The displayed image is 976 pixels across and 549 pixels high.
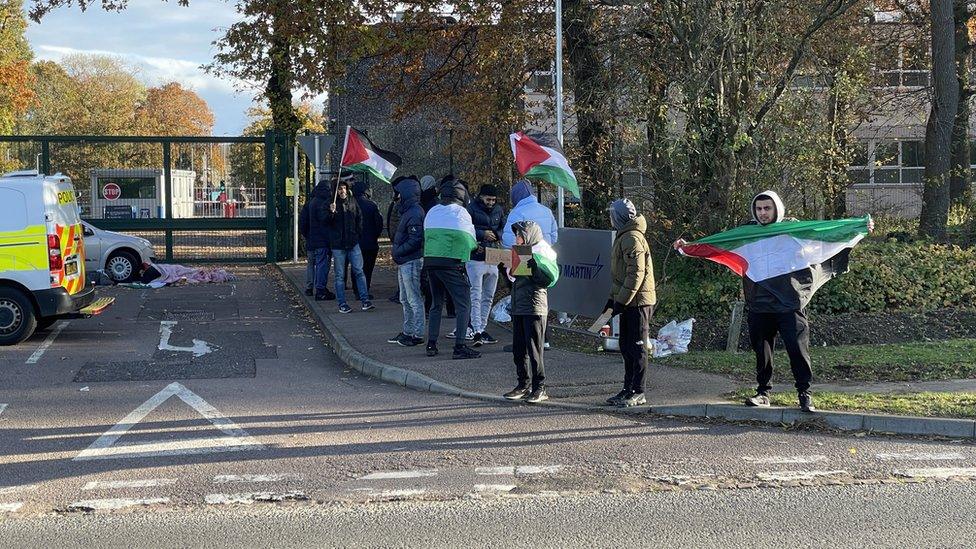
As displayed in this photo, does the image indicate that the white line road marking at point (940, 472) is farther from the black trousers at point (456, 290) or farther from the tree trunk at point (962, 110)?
the tree trunk at point (962, 110)

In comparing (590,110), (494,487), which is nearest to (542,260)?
(494,487)

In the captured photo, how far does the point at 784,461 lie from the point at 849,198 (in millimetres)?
14350

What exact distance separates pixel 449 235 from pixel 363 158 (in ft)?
14.6

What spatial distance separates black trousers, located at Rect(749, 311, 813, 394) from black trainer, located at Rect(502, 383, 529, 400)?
2.06 m

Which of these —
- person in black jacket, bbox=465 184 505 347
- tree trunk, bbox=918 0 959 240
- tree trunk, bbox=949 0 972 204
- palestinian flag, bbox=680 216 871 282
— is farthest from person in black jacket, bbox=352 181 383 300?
tree trunk, bbox=949 0 972 204

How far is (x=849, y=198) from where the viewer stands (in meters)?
20.5

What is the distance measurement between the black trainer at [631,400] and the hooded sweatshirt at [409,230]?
153 inches

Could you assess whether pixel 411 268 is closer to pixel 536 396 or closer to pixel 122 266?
pixel 536 396

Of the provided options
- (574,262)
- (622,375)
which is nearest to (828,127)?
(574,262)

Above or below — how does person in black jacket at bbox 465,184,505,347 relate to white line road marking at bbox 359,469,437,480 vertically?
above

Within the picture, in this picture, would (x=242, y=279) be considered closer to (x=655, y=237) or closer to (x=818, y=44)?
(x=655, y=237)

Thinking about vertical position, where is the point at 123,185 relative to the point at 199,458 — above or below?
above

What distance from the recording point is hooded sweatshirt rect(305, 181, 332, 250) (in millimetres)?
15898

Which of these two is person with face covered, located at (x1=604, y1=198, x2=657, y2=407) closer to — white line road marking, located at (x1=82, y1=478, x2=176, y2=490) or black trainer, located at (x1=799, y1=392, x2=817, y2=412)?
black trainer, located at (x1=799, y1=392, x2=817, y2=412)
